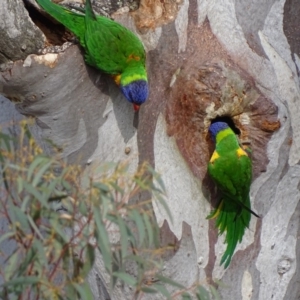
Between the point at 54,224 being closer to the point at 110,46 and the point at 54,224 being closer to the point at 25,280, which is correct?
the point at 25,280

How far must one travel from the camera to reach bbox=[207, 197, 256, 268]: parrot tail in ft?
7.38

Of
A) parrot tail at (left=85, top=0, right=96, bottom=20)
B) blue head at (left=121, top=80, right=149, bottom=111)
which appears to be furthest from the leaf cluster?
parrot tail at (left=85, top=0, right=96, bottom=20)

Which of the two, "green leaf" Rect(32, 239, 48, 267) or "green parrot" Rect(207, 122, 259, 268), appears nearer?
"green leaf" Rect(32, 239, 48, 267)

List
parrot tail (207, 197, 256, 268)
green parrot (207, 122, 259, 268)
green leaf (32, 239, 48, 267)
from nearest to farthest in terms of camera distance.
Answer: green leaf (32, 239, 48, 267), green parrot (207, 122, 259, 268), parrot tail (207, 197, 256, 268)

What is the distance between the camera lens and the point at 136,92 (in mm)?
2039

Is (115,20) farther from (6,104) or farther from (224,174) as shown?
(6,104)

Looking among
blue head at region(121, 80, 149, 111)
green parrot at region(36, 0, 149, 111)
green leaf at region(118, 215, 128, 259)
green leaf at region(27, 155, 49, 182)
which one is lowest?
green leaf at region(118, 215, 128, 259)

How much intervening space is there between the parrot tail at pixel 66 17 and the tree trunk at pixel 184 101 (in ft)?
0.18

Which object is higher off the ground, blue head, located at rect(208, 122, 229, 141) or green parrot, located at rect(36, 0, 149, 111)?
green parrot, located at rect(36, 0, 149, 111)

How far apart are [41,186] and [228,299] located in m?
1.17

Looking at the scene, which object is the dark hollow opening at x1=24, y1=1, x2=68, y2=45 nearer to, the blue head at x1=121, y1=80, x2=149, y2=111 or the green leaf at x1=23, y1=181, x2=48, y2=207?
the blue head at x1=121, y1=80, x2=149, y2=111

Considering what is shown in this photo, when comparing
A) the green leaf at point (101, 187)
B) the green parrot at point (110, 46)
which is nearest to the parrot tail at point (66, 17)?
the green parrot at point (110, 46)

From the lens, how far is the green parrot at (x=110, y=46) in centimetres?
207

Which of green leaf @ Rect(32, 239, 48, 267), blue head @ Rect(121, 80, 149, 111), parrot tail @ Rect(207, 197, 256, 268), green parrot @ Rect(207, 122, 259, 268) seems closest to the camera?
green leaf @ Rect(32, 239, 48, 267)
